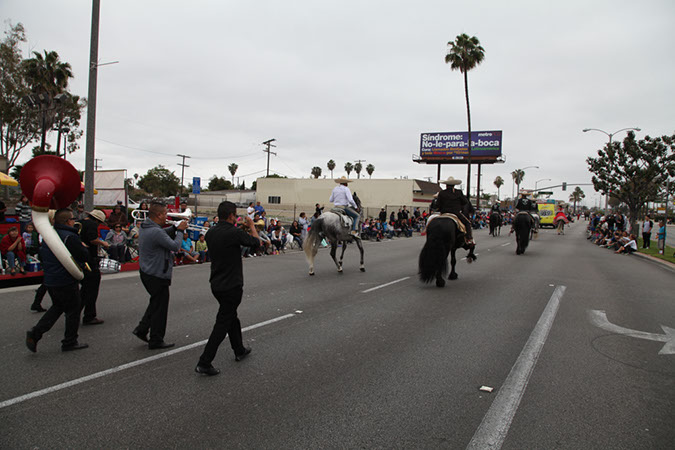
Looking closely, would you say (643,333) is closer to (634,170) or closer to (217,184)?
(634,170)

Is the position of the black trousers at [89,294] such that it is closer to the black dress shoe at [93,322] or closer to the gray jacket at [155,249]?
the black dress shoe at [93,322]

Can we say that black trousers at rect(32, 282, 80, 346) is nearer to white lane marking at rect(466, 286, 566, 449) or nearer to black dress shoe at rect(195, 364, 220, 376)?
black dress shoe at rect(195, 364, 220, 376)

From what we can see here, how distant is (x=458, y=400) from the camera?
3846mm

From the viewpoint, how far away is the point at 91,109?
1212cm

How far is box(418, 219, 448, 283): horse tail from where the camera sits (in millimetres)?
8820

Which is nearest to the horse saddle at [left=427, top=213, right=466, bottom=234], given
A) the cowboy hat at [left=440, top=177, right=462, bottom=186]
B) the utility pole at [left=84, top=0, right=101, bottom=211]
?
the cowboy hat at [left=440, top=177, right=462, bottom=186]

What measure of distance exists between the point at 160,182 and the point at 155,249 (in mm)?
88985

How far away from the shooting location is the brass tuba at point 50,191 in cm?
438

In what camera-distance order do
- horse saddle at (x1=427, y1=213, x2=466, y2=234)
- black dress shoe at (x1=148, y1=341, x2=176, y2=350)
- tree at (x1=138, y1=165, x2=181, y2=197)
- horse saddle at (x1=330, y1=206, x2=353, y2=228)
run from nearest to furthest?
black dress shoe at (x1=148, y1=341, x2=176, y2=350) → horse saddle at (x1=427, y1=213, x2=466, y2=234) → horse saddle at (x1=330, y1=206, x2=353, y2=228) → tree at (x1=138, y1=165, x2=181, y2=197)

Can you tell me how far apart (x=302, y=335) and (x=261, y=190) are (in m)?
60.8

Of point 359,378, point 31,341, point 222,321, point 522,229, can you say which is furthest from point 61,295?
point 522,229

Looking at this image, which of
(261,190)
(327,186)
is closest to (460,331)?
(327,186)

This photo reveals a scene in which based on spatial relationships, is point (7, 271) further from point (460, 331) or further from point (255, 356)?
point (460, 331)

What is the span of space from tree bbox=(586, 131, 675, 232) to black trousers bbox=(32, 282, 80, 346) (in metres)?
32.3
